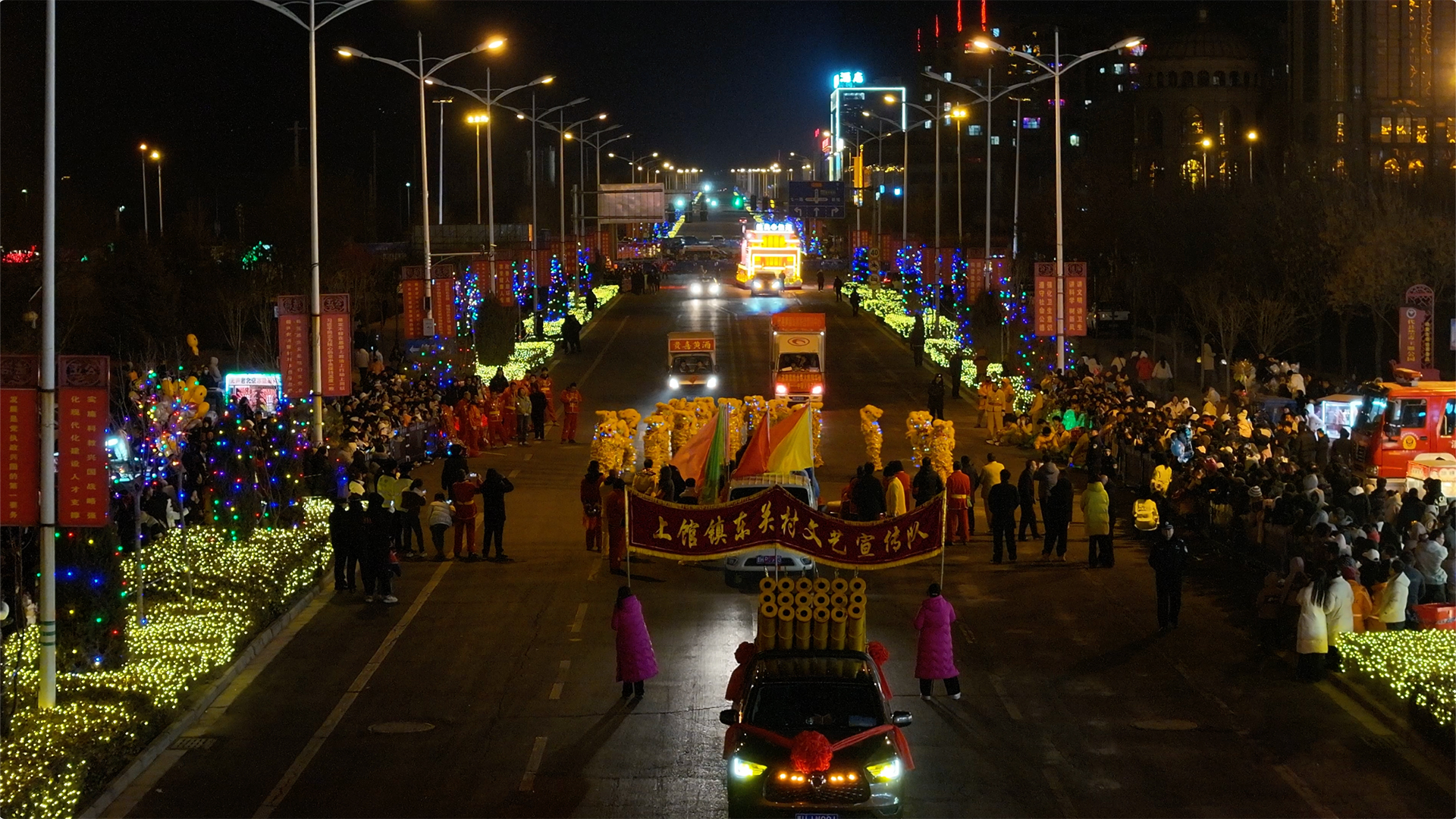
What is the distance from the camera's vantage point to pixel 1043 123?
160 metres

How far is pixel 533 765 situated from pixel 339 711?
104 inches

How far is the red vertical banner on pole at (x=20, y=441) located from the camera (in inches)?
561

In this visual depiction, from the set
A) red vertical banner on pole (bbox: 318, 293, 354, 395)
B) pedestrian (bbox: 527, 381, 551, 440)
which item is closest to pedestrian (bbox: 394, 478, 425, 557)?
red vertical banner on pole (bbox: 318, 293, 354, 395)

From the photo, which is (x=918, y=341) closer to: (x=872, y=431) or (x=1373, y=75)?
(x=872, y=431)

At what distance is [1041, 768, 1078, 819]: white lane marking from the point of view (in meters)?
13.0

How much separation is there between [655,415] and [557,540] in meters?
4.96

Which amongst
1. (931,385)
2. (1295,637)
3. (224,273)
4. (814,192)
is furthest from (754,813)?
(814,192)

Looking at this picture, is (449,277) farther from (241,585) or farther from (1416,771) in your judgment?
(1416,771)

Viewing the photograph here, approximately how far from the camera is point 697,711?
1584 centimetres

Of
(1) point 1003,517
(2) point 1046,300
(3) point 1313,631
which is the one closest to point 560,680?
(3) point 1313,631

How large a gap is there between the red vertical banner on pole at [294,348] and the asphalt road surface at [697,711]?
5676 millimetres

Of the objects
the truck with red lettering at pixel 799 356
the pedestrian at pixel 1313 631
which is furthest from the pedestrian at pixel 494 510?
the truck with red lettering at pixel 799 356

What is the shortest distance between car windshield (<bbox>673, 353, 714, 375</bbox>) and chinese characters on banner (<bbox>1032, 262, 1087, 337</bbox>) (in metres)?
12.3

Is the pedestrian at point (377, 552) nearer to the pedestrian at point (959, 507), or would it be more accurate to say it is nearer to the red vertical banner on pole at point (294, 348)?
the red vertical banner on pole at point (294, 348)
